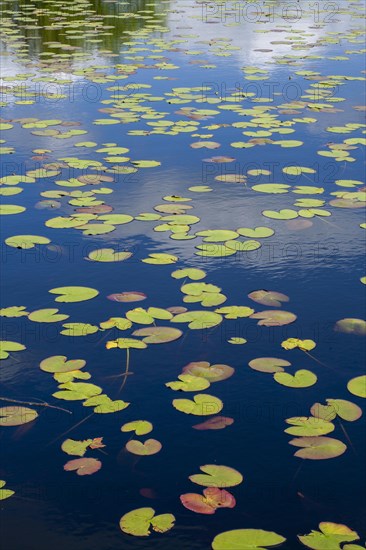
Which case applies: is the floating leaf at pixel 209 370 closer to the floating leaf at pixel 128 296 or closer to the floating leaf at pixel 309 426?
the floating leaf at pixel 309 426

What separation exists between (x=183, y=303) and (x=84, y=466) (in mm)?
1300

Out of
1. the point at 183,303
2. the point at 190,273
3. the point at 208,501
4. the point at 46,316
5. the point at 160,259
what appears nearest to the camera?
the point at 208,501

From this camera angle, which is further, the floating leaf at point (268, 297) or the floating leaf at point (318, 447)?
the floating leaf at point (268, 297)

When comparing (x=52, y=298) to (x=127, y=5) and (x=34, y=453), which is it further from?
(x=127, y=5)

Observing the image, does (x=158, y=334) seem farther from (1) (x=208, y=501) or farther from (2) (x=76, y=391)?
(1) (x=208, y=501)

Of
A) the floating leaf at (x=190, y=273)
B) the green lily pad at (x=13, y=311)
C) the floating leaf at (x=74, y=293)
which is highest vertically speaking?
the floating leaf at (x=190, y=273)

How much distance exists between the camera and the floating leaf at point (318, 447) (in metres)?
2.84

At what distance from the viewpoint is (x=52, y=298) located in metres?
4.04

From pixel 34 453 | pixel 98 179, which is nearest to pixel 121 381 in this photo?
pixel 34 453

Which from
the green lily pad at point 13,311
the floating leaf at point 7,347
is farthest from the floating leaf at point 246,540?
the green lily pad at point 13,311

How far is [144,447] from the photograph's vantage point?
2.90 metres

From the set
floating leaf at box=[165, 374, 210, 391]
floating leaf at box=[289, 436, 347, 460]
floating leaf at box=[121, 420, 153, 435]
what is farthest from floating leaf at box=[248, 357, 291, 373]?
floating leaf at box=[121, 420, 153, 435]

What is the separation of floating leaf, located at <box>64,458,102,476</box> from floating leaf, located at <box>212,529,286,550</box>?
21.5 inches

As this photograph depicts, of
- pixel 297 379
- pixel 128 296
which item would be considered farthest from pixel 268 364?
pixel 128 296
